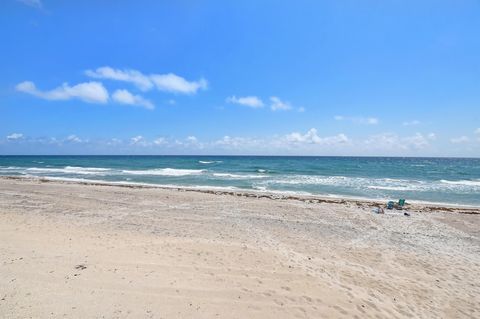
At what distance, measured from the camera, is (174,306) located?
15.9 ft

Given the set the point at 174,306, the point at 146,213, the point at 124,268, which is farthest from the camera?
the point at 146,213

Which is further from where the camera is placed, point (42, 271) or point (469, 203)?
point (469, 203)

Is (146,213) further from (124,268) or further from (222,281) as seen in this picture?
(222,281)

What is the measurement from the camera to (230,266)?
268 inches

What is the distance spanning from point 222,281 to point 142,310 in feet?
5.92

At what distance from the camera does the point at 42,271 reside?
584 cm

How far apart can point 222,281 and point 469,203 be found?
22.0 m

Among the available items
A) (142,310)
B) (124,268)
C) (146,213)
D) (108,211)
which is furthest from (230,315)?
(108,211)

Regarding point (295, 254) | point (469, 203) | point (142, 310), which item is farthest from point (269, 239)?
point (469, 203)

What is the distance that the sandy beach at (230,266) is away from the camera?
4.97 m

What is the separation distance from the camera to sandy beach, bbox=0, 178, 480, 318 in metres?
4.97

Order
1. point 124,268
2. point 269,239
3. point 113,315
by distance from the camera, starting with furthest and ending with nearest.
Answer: point 269,239, point 124,268, point 113,315

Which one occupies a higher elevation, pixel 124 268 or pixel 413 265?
pixel 124 268

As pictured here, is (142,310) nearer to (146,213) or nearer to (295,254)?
(295,254)
